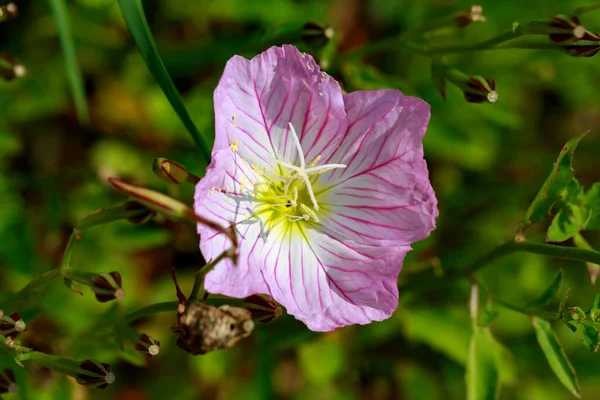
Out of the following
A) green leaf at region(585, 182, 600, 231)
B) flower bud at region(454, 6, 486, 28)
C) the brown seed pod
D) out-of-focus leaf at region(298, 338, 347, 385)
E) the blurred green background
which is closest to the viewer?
the brown seed pod

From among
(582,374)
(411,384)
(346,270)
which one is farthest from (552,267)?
(346,270)

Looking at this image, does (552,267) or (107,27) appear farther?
(552,267)

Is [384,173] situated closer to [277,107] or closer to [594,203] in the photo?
[277,107]

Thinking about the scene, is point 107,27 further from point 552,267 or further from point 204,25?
point 552,267

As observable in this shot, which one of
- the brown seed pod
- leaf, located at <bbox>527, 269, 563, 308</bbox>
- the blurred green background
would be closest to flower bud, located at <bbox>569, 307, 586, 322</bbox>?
leaf, located at <bbox>527, 269, 563, 308</bbox>

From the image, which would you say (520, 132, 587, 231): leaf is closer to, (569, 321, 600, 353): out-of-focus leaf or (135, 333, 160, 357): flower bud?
(569, 321, 600, 353): out-of-focus leaf

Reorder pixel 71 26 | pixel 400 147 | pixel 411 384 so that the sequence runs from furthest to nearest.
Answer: pixel 411 384, pixel 71 26, pixel 400 147
